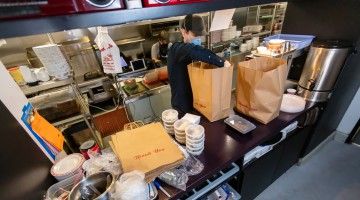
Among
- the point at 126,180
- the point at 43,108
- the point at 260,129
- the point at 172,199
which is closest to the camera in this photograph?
the point at 126,180

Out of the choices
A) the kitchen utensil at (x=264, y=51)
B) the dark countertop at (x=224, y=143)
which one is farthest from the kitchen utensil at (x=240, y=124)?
the kitchen utensil at (x=264, y=51)

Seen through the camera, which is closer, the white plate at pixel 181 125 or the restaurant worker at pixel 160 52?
the white plate at pixel 181 125

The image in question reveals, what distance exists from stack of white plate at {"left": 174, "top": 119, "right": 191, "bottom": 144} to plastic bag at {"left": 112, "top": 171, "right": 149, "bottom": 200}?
1.26ft

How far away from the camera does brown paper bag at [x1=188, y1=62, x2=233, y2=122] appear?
101cm

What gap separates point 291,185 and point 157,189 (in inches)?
68.1

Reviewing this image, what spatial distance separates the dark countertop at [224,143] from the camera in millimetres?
900

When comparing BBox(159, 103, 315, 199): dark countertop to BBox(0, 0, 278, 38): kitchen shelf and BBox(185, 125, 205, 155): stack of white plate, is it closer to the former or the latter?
BBox(185, 125, 205, 155): stack of white plate

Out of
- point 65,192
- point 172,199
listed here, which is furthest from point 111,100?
point 172,199

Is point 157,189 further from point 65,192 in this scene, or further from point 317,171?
point 317,171

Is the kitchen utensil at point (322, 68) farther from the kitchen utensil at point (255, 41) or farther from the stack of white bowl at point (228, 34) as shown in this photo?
the kitchen utensil at point (255, 41)

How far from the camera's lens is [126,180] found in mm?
698

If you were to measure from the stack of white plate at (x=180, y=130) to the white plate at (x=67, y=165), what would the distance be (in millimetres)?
516

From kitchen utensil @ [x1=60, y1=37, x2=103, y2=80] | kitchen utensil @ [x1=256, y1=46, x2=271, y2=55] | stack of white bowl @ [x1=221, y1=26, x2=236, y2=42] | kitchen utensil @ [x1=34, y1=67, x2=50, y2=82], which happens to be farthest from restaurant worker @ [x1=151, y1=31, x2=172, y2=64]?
kitchen utensil @ [x1=256, y1=46, x2=271, y2=55]

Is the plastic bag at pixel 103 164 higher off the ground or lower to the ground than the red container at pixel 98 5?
lower
